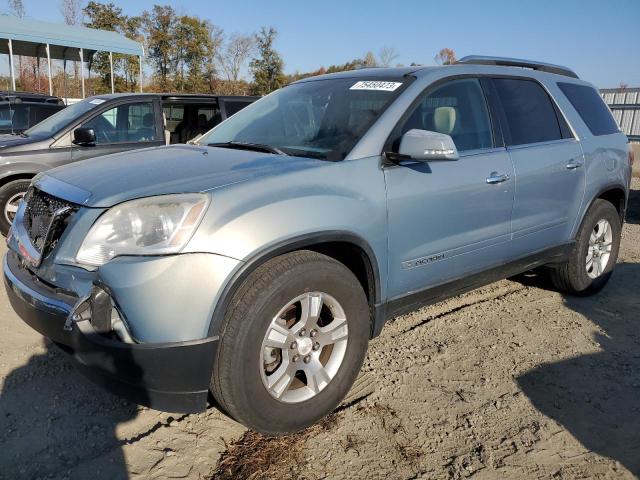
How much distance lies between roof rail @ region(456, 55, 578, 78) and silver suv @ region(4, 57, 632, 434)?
43 mm

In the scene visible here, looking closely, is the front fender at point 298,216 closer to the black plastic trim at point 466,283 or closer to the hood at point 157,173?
the hood at point 157,173

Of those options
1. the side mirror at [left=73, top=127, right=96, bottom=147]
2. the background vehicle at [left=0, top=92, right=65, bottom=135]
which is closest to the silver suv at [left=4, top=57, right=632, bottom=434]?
the side mirror at [left=73, top=127, right=96, bottom=147]

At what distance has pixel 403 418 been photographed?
277cm

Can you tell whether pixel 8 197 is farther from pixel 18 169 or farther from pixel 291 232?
pixel 291 232

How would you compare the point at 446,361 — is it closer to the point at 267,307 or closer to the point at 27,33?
the point at 267,307

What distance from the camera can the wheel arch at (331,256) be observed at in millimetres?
2182

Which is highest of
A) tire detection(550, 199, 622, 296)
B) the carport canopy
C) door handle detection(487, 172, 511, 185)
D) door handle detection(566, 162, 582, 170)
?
the carport canopy

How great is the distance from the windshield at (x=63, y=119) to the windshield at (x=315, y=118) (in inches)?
127

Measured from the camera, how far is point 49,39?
20234 millimetres

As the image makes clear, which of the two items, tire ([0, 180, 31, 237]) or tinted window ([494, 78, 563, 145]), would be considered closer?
tinted window ([494, 78, 563, 145])

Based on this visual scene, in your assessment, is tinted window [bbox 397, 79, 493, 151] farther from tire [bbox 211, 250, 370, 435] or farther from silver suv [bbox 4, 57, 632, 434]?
tire [bbox 211, 250, 370, 435]

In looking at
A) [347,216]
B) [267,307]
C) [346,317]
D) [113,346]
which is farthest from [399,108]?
[113,346]

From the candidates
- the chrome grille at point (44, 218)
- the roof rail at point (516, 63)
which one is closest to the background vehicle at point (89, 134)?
the chrome grille at point (44, 218)

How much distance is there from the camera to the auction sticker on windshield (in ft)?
10.4
